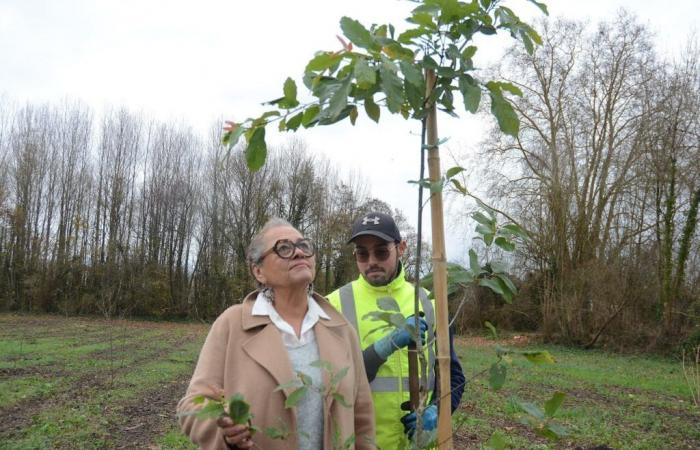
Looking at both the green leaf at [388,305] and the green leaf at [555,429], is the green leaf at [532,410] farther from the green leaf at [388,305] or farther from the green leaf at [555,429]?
the green leaf at [388,305]

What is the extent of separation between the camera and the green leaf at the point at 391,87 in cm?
112

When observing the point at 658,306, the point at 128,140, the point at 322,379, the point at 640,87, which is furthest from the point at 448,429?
the point at 128,140

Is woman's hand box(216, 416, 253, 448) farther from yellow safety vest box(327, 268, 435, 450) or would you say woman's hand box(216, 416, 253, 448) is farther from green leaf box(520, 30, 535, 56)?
green leaf box(520, 30, 535, 56)

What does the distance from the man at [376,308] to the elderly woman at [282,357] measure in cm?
23

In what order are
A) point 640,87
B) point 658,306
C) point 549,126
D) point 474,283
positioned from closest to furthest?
point 474,283 → point 658,306 → point 640,87 → point 549,126

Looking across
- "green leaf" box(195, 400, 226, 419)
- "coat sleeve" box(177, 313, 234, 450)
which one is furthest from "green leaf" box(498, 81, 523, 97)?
"coat sleeve" box(177, 313, 234, 450)

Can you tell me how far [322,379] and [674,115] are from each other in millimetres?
19973

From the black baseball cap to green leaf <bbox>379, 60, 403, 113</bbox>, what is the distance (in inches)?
53.5

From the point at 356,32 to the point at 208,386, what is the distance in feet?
4.04

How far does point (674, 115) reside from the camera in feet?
59.6

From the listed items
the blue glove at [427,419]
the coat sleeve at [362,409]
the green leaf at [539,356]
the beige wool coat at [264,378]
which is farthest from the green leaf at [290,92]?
the blue glove at [427,419]

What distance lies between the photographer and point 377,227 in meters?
2.47

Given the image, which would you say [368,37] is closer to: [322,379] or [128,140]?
[322,379]

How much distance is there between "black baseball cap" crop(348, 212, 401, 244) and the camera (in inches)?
96.9
